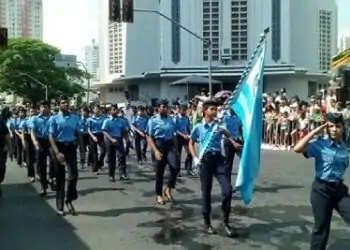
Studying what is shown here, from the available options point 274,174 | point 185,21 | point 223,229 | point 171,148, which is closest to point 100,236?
point 223,229

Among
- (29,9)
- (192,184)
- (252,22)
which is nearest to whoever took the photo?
(192,184)

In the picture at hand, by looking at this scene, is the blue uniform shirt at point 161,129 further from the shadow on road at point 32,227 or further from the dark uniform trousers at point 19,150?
the dark uniform trousers at point 19,150

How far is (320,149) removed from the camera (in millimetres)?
6020

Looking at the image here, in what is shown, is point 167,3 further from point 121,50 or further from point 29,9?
point 29,9

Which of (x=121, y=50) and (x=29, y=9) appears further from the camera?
(x=29, y=9)

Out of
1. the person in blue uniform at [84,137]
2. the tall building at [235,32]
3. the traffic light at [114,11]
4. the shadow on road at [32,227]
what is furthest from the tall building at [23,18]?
the shadow on road at [32,227]

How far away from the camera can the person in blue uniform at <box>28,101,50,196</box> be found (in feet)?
40.0

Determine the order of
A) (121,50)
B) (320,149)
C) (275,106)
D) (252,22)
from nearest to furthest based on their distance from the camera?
1. (320,149)
2. (275,106)
3. (252,22)
4. (121,50)

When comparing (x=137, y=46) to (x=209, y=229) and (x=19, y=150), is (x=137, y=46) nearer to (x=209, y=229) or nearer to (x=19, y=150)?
(x=19, y=150)

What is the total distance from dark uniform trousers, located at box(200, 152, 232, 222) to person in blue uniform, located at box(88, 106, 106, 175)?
26.9 feet

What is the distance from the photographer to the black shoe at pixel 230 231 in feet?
25.8

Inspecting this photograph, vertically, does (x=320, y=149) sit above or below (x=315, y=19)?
below

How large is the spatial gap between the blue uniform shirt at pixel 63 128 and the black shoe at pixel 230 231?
310 cm

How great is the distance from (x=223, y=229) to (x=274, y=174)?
22.5 ft
